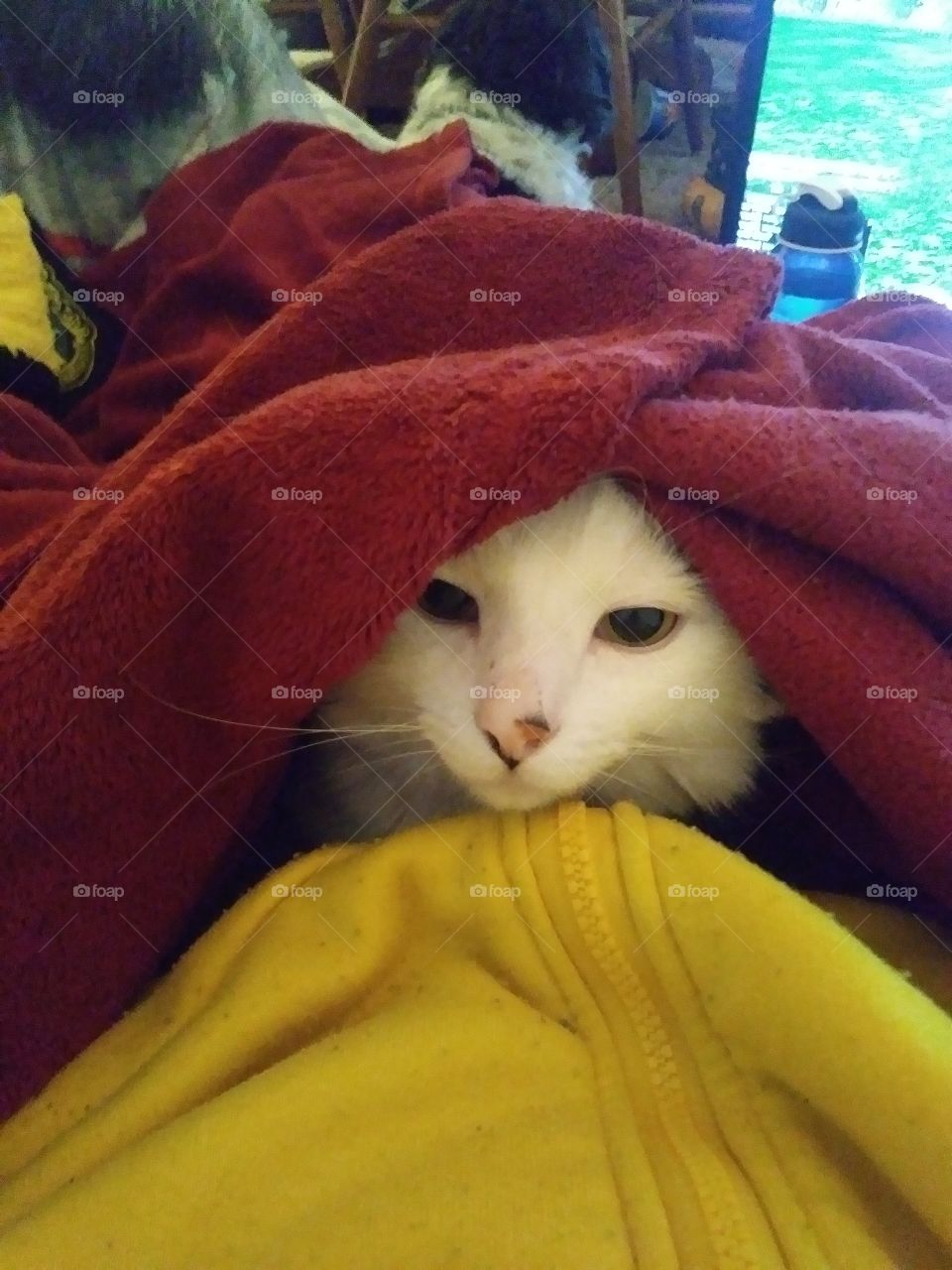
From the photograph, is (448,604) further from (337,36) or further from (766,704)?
(337,36)

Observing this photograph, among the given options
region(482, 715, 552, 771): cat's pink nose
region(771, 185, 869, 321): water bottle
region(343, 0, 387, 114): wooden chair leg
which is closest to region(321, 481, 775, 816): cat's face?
region(482, 715, 552, 771): cat's pink nose

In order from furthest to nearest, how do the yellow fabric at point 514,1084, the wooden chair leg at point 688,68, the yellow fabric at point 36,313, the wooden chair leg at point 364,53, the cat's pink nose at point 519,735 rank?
the wooden chair leg at point 688,68 < the wooden chair leg at point 364,53 < the yellow fabric at point 36,313 < the cat's pink nose at point 519,735 < the yellow fabric at point 514,1084

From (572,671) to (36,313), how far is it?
27.0 inches

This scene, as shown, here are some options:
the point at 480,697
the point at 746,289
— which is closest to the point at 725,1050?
the point at 480,697

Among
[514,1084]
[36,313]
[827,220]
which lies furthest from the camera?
[827,220]

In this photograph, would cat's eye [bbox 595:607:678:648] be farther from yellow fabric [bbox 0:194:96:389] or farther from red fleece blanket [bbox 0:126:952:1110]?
yellow fabric [bbox 0:194:96:389]

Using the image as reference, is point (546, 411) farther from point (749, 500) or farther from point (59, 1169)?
point (59, 1169)

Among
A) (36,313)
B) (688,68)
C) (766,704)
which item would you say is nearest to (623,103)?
(688,68)

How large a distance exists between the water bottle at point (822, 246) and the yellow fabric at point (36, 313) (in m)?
1.14

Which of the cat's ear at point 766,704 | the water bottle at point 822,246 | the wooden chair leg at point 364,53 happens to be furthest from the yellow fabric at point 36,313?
the wooden chair leg at point 364,53

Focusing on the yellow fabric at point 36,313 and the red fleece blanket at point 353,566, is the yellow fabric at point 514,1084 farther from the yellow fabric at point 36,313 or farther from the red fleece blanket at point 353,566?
the yellow fabric at point 36,313

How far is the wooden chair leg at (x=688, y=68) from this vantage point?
2337 millimetres

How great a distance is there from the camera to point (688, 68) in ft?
7.97

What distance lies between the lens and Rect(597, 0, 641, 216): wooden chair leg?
1.85m
